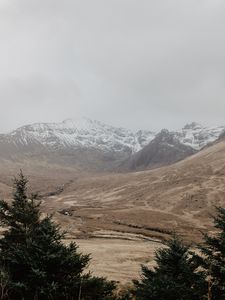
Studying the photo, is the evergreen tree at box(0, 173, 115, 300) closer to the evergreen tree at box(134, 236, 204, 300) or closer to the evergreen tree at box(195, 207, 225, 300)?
the evergreen tree at box(134, 236, 204, 300)

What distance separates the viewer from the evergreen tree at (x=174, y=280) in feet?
61.0

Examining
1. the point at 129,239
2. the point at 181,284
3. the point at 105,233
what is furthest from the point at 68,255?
the point at 105,233

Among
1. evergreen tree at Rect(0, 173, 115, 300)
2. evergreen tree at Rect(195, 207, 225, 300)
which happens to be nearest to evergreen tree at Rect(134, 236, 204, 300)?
evergreen tree at Rect(195, 207, 225, 300)

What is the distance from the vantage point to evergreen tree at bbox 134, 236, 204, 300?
18.6m

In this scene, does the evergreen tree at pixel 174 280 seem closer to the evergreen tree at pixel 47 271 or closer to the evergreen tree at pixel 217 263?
the evergreen tree at pixel 217 263

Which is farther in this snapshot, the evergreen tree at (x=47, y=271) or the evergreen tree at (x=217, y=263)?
the evergreen tree at (x=217, y=263)

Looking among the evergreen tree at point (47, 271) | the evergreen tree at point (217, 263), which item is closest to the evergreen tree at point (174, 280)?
the evergreen tree at point (217, 263)

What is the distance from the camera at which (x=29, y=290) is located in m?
15.1

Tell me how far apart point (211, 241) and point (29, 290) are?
9253mm

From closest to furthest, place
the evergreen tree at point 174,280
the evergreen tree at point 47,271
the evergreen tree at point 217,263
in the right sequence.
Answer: the evergreen tree at point 47,271 → the evergreen tree at point 174,280 → the evergreen tree at point 217,263

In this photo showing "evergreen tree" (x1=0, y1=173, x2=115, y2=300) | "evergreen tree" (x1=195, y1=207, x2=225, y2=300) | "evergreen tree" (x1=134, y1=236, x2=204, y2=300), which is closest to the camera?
"evergreen tree" (x1=0, y1=173, x2=115, y2=300)

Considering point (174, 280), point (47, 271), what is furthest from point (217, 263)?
point (47, 271)

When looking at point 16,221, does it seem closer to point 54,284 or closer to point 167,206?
point 54,284

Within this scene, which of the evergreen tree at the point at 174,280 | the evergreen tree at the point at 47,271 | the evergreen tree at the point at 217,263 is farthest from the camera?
the evergreen tree at the point at 217,263
